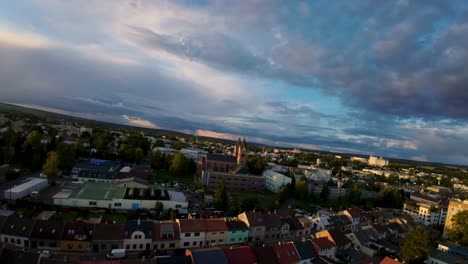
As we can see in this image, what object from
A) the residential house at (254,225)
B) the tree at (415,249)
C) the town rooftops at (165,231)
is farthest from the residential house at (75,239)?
the tree at (415,249)

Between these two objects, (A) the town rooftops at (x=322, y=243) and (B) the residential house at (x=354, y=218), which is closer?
(A) the town rooftops at (x=322, y=243)

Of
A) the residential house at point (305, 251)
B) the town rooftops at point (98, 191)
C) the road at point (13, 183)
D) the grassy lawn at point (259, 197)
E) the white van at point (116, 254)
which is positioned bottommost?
the road at point (13, 183)

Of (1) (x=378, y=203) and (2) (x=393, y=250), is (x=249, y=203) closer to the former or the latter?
(2) (x=393, y=250)

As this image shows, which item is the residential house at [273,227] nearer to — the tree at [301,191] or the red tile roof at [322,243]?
Answer: the red tile roof at [322,243]

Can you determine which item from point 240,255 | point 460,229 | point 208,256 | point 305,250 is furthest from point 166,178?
point 460,229

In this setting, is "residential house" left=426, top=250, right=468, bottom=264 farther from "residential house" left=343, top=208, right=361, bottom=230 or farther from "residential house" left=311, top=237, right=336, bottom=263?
"residential house" left=311, top=237, right=336, bottom=263

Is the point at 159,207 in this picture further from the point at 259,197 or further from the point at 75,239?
the point at 259,197

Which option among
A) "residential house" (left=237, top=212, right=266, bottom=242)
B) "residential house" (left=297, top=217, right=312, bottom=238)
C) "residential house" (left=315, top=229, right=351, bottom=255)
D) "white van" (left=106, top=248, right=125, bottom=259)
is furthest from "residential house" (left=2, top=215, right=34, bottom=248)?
"residential house" (left=315, top=229, right=351, bottom=255)
